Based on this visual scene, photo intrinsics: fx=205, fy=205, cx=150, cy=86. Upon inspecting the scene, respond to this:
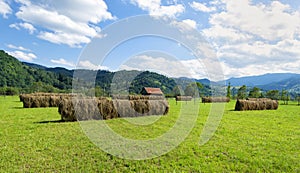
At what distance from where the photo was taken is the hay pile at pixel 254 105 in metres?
24.3

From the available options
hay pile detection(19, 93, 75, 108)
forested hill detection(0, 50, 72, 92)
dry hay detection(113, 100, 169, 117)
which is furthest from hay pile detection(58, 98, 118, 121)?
forested hill detection(0, 50, 72, 92)

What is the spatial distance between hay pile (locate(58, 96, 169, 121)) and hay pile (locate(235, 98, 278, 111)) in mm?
12369

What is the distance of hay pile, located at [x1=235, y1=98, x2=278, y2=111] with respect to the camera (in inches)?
955

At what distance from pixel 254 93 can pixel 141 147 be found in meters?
69.3

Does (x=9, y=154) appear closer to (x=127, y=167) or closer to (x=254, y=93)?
(x=127, y=167)

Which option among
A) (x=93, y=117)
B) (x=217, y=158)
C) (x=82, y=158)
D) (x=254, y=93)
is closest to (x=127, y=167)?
(x=82, y=158)

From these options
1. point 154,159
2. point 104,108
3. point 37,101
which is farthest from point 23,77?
point 154,159

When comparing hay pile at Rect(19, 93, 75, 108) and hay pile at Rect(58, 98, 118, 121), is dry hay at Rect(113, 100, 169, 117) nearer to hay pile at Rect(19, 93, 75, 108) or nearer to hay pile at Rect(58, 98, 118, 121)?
hay pile at Rect(58, 98, 118, 121)

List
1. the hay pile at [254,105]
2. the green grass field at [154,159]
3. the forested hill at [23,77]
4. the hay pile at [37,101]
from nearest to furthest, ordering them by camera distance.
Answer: the green grass field at [154,159] → the hay pile at [37,101] → the hay pile at [254,105] → the forested hill at [23,77]

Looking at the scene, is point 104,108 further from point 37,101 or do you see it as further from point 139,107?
point 37,101

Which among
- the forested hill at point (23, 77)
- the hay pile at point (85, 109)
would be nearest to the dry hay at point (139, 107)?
the hay pile at point (85, 109)

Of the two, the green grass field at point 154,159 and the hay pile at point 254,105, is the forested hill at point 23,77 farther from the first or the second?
the green grass field at point 154,159

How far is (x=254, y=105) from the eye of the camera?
2556 centimetres

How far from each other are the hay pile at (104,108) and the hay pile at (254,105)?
1237cm
